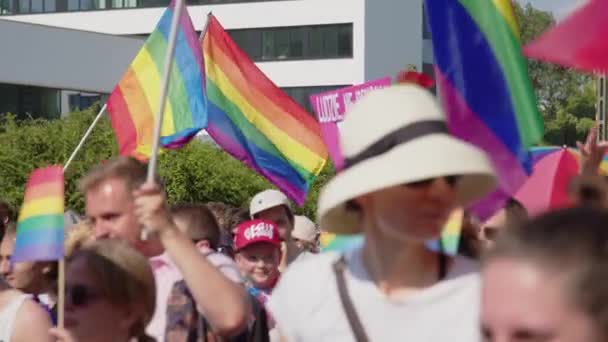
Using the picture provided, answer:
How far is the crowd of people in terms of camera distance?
232 centimetres

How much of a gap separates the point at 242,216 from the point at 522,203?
10.9 feet

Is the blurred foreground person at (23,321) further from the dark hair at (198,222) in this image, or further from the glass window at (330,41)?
the glass window at (330,41)

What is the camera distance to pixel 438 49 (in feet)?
17.2

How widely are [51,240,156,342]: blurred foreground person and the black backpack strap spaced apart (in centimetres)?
83

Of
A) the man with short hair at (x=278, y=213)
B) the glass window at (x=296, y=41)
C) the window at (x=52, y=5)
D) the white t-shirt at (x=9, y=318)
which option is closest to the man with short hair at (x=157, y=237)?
the white t-shirt at (x=9, y=318)

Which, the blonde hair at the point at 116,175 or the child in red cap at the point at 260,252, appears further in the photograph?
the child in red cap at the point at 260,252

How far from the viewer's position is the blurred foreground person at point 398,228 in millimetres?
3215

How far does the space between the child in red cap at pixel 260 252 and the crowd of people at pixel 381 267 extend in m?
2.44

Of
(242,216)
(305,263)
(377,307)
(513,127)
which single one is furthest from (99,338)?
(242,216)

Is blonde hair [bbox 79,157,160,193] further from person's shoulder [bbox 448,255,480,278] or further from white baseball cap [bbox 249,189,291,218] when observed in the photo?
white baseball cap [bbox 249,189,291,218]

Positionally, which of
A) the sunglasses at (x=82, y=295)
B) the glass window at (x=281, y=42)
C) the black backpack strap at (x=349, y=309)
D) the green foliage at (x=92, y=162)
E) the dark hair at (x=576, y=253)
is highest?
the glass window at (x=281, y=42)

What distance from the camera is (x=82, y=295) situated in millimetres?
4004

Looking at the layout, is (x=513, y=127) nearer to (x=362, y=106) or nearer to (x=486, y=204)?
(x=486, y=204)

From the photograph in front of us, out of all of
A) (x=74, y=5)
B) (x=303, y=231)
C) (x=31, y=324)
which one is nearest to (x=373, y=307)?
(x=31, y=324)
